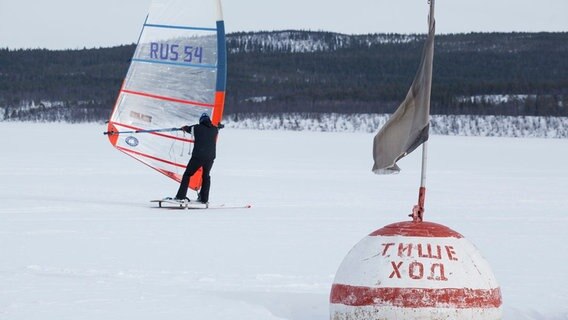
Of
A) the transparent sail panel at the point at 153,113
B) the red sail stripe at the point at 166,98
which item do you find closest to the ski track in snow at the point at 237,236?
the transparent sail panel at the point at 153,113

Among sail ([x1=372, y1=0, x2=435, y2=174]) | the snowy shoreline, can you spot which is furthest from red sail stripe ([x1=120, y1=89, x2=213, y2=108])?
the snowy shoreline

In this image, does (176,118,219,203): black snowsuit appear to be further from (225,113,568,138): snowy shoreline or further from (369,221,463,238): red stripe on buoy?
(225,113,568,138): snowy shoreline

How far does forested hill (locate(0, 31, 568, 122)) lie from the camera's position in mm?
90312

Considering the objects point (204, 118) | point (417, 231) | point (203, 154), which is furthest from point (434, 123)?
point (417, 231)

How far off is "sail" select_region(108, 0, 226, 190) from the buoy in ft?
28.9

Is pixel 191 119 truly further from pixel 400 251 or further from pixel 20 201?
pixel 400 251

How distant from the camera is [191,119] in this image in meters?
14.5

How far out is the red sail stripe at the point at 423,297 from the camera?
5340 millimetres

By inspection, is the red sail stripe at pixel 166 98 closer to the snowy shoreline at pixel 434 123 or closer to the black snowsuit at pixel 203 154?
the black snowsuit at pixel 203 154

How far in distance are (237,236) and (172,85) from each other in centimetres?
428

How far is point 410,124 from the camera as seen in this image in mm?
5645

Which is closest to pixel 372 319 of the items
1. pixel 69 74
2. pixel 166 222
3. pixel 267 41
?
pixel 166 222

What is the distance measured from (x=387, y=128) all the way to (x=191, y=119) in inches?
347

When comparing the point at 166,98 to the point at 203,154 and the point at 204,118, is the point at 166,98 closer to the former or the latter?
the point at 204,118
